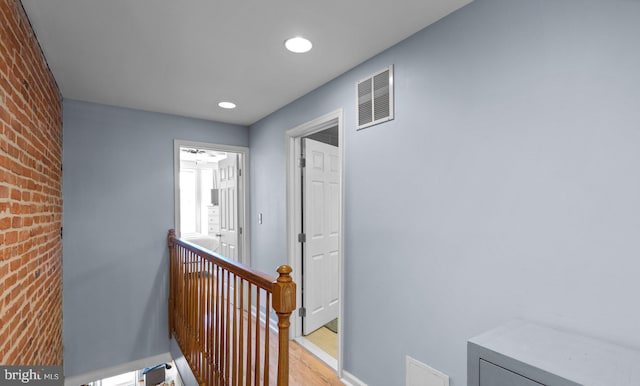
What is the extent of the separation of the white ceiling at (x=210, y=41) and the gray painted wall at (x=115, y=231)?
478 millimetres

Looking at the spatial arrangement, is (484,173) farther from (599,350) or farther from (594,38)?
(599,350)

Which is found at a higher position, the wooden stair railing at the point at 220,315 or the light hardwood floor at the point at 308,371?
the wooden stair railing at the point at 220,315

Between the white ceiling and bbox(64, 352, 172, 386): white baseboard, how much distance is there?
2626 millimetres

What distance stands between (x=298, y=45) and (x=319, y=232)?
1.97 metres

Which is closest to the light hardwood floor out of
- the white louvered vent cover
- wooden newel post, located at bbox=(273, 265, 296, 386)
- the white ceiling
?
wooden newel post, located at bbox=(273, 265, 296, 386)

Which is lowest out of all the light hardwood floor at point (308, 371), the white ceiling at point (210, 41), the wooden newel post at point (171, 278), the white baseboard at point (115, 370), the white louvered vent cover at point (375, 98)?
the white baseboard at point (115, 370)

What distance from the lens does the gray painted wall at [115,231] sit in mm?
2896

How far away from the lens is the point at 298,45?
1.98 m

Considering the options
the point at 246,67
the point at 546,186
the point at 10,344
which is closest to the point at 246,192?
the point at 246,67

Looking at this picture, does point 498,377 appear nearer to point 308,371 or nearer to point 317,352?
point 308,371

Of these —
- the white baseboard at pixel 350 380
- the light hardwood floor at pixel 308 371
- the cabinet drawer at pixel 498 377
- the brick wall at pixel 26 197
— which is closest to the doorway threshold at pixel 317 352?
the light hardwood floor at pixel 308 371

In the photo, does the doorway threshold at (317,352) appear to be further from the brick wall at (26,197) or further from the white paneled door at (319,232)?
the brick wall at (26,197)

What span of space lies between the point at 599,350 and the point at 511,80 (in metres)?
1.13

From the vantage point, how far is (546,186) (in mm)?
1303
